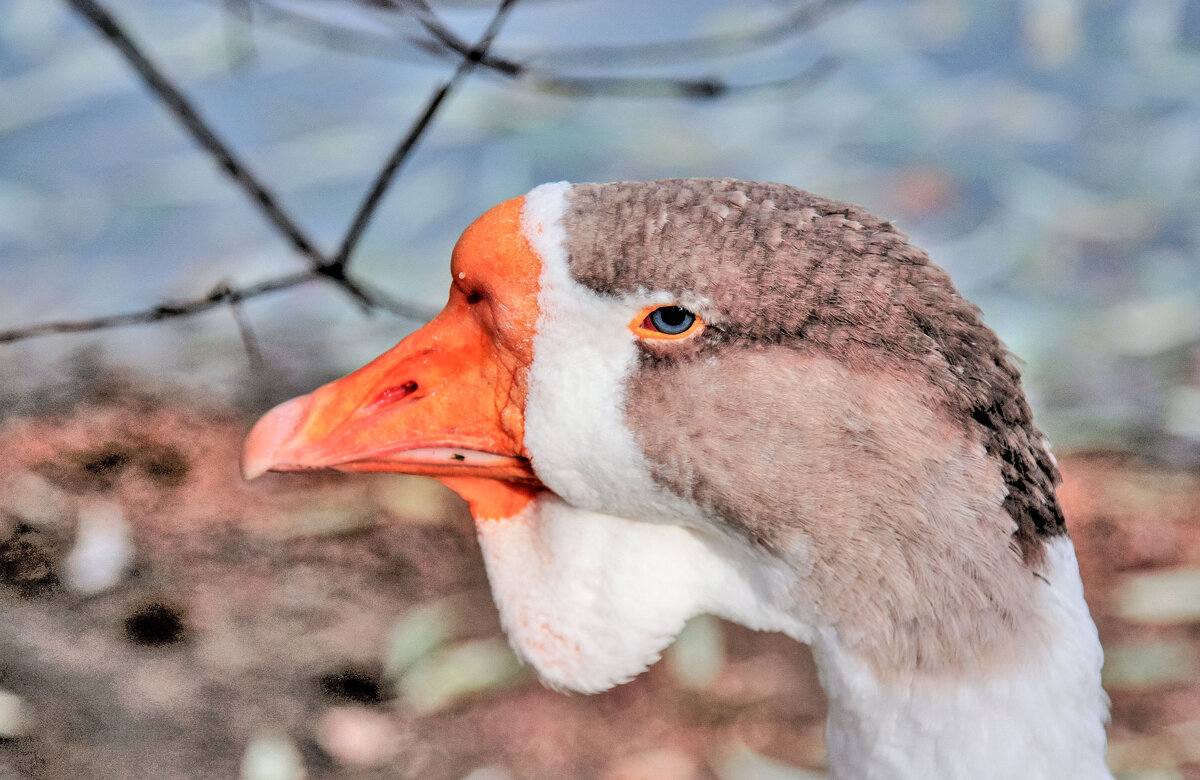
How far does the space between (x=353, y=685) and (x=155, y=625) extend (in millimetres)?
700

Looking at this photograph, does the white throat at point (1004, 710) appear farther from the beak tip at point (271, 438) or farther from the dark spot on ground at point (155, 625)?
the dark spot on ground at point (155, 625)

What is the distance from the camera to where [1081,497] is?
3.41 m

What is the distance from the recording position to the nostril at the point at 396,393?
1.63 meters

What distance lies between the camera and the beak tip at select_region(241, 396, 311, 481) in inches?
63.2

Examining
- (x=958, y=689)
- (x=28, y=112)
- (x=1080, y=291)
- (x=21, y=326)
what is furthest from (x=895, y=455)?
(x=28, y=112)

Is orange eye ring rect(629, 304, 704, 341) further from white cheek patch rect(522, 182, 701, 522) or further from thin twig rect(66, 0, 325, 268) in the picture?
thin twig rect(66, 0, 325, 268)

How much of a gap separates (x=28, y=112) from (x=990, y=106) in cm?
441

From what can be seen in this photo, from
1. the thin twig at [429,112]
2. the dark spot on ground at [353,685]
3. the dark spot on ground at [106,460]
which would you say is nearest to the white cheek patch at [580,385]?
the thin twig at [429,112]

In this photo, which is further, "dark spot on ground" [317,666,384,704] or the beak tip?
"dark spot on ground" [317,666,384,704]

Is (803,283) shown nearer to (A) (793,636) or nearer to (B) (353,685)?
(A) (793,636)

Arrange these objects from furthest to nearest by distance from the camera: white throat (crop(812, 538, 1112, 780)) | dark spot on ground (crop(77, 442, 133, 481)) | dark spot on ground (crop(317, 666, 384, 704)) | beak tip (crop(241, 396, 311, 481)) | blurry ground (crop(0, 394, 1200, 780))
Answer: dark spot on ground (crop(77, 442, 133, 481)), dark spot on ground (crop(317, 666, 384, 704)), blurry ground (crop(0, 394, 1200, 780)), beak tip (crop(241, 396, 311, 481)), white throat (crop(812, 538, 1112, 780))

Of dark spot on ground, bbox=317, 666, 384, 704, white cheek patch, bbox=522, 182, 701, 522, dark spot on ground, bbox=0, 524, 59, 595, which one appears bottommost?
dark spot on ground, bbox=0, 524, 59, 595

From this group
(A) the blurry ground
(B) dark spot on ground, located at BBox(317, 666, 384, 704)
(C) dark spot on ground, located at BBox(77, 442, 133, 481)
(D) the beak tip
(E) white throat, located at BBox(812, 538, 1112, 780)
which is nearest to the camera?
(E) white throat, located at BBox(812, 538, 1112, 780)

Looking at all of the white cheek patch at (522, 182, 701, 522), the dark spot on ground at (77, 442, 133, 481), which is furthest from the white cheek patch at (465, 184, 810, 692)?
the dark spot on ground at (77, 442, 133, 481)
